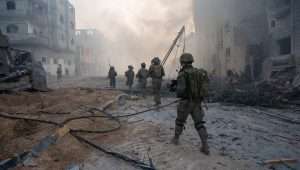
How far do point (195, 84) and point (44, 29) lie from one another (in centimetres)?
3870

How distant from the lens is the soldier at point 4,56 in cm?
878

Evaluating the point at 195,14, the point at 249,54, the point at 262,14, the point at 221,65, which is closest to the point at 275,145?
the point at 249,54

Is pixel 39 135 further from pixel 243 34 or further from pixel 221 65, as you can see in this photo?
pixel 221 65

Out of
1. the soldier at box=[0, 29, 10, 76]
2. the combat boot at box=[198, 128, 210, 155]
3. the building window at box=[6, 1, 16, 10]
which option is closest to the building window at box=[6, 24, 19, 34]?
the building window at box=[6, 1, 16, 10]

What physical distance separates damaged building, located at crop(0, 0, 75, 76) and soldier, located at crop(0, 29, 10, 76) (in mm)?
25057

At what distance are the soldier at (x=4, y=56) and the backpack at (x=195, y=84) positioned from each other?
7573 millimetres

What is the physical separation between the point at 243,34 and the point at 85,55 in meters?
41.0

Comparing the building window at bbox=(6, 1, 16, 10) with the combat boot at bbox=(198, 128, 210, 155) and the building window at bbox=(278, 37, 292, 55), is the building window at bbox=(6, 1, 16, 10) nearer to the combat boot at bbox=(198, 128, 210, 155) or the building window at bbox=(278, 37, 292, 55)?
the building window at bbox=(278, 37, 292, 55)

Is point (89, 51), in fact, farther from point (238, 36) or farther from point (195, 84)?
point (195, 84)

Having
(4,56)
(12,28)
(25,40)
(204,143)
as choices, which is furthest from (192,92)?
(12,28)

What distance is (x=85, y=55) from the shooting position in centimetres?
5525

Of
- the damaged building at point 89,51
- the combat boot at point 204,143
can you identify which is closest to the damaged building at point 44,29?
the damaged building at point 89,51

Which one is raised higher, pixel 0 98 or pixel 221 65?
pixel 221 65

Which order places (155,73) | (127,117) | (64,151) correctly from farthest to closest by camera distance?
(155,73), (127,117), (64,151)
